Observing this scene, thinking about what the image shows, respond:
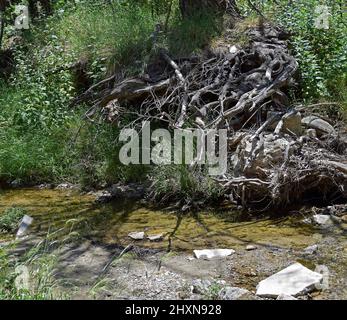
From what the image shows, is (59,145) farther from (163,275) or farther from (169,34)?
(163,275)

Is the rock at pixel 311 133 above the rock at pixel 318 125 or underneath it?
underneath

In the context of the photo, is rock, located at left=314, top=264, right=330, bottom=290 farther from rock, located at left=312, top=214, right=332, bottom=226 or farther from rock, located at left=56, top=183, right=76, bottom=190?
rock, located at left=56, top=183, right=76, bottom=190

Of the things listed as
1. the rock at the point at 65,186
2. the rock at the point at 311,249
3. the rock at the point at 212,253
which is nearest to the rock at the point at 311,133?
the rock at the point at 311,249

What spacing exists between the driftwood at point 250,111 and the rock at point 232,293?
149cm

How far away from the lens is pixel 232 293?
10.6 ft

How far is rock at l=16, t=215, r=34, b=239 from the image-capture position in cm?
455

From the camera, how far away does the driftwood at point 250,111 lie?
475cm

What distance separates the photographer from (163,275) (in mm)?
3641

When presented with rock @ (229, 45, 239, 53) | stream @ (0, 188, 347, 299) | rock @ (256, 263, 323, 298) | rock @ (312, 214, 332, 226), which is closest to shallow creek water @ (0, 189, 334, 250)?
stream @ (0, 188, 347, 299)

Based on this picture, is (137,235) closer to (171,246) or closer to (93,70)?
(171,246)

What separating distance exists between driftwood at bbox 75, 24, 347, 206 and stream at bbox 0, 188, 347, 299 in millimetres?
380

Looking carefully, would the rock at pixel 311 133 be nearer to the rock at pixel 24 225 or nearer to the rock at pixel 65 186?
the rock at pixel 65 186

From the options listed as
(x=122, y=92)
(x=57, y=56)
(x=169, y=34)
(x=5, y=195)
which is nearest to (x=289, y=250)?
(x=122, y=92)

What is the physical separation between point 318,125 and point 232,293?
2.70m
